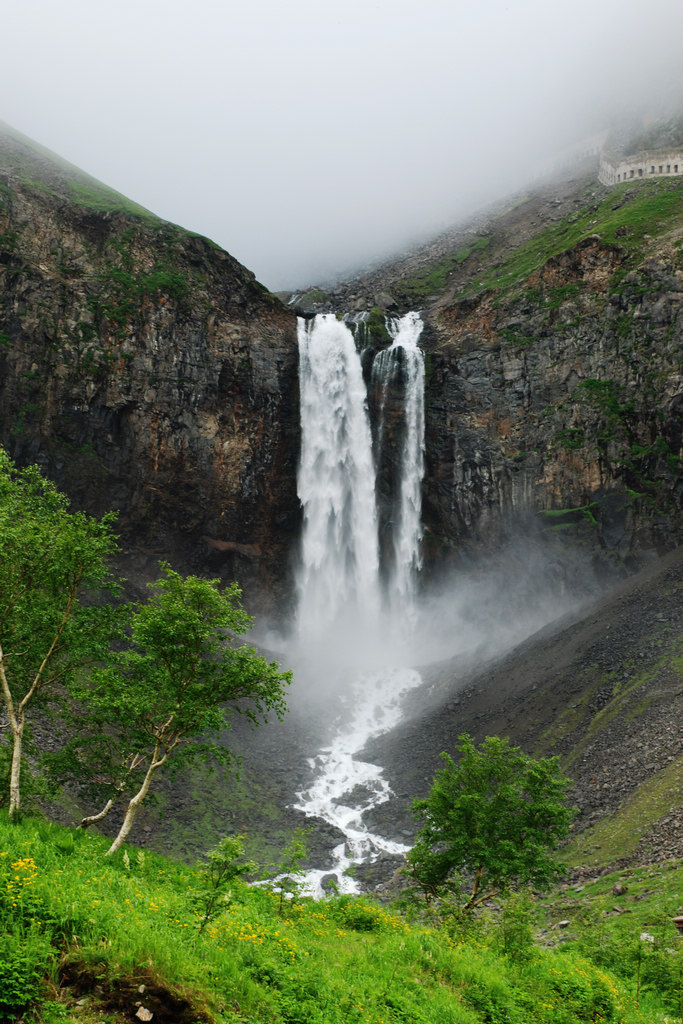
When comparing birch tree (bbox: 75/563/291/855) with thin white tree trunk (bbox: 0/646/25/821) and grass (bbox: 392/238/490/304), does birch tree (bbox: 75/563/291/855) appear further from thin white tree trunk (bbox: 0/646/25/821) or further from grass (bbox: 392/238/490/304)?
grass (bbox: 392/238/490/304)

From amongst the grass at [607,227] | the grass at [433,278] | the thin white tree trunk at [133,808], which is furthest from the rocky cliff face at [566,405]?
the thin white tree trunk at [133,808]

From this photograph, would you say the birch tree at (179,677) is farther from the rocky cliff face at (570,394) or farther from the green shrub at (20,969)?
the rocky cliff face at (570,394)

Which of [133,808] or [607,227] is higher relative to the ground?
[607,227]

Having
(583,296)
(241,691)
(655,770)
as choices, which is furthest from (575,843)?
(583,296)

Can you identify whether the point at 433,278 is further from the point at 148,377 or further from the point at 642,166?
the point at 148,377

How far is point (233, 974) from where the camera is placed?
595cm

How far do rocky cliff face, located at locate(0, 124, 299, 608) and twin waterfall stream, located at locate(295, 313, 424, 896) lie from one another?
241cm

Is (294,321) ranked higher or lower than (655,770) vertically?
higher

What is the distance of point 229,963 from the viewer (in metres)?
6.05

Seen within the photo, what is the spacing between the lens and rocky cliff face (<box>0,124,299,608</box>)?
155 feet

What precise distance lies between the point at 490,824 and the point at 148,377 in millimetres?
46907

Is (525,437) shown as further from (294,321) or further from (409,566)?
(294,321)

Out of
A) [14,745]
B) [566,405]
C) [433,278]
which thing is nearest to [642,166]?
[433,278]

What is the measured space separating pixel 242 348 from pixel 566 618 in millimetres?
39380
